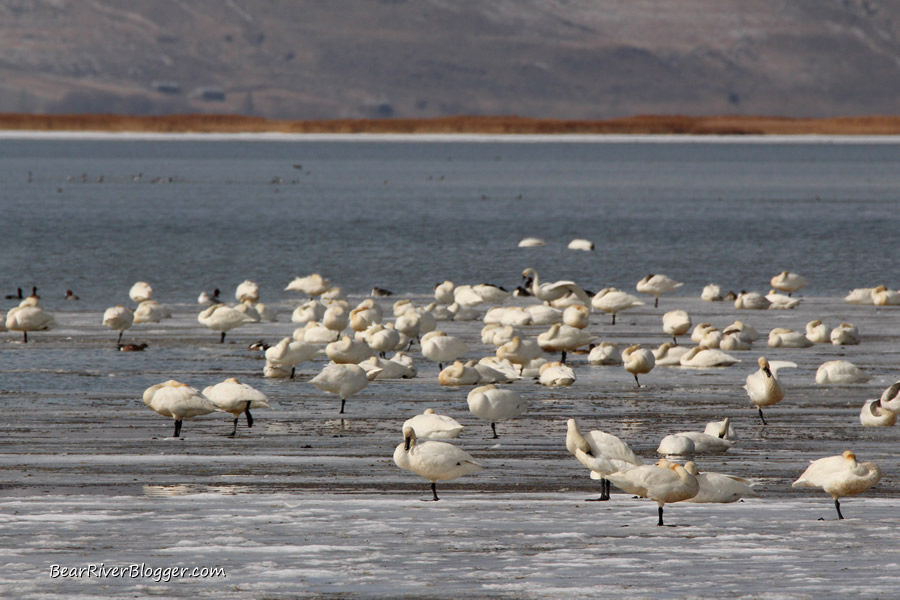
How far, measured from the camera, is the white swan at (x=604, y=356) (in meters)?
20.8

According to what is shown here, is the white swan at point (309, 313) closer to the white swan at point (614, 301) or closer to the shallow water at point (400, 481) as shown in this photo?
the shallow water at point (400, 481)

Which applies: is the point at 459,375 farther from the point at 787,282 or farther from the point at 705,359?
the point at 787,282

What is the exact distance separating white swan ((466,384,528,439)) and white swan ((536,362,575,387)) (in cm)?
353

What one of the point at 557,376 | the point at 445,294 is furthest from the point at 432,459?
the point at 445,294

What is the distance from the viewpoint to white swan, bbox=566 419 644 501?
11969 millimetres

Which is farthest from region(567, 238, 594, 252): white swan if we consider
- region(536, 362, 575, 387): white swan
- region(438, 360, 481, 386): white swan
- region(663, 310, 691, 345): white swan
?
region(438, 360, 481, 386): white swan

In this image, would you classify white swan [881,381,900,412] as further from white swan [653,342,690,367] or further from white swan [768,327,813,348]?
white swan [768,327,813,348]

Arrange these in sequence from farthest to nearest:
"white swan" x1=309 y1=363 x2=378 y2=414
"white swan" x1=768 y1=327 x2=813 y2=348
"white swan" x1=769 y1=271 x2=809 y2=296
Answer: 1. "white swan" x1=769 y1=271 x2=809 y2=296
2. "white swan" x1=768 y1=327 x2=813 y2=348
3. "white swan" x1=309 y1=363 x2=378 y2=414

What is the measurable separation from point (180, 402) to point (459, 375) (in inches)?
172

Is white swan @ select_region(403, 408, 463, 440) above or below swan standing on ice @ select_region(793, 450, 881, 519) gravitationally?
above

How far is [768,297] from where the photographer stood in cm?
2956

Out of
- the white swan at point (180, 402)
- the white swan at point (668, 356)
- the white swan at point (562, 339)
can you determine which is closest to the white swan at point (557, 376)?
the white swan at point (562, 339)

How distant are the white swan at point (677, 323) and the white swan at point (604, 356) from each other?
7.84 ft

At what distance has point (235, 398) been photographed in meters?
15.2
